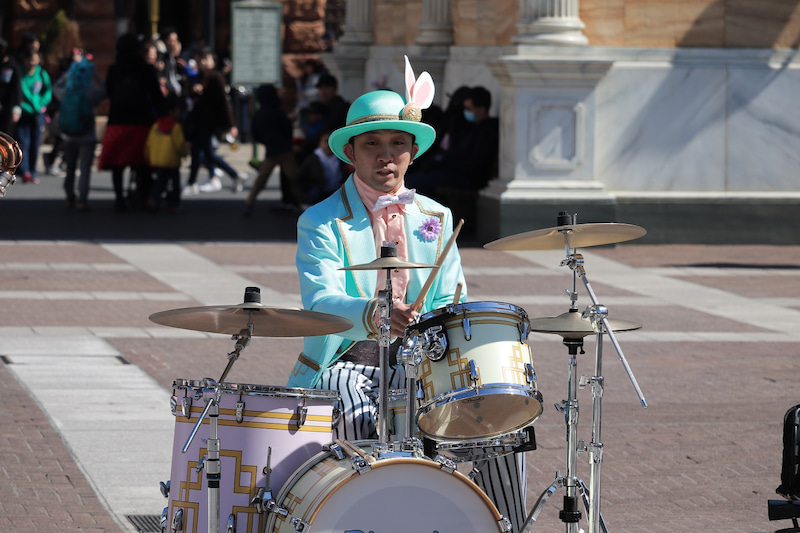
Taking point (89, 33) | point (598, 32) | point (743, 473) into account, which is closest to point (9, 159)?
point (743, 473)

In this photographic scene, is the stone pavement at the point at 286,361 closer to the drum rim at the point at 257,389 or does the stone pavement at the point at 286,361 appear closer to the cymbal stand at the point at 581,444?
the cymbal stand at the point at 581,444

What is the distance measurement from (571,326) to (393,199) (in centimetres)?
72

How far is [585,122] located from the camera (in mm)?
15109

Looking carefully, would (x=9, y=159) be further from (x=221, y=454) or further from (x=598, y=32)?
(x=598, y=32)

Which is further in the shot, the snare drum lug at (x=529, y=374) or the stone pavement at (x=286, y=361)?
the stone pavement at (x=286, y=361)

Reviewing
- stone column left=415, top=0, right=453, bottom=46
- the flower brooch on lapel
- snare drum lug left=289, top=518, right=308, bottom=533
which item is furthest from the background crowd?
snare drum lug left=289, top=518, right=308, bottom=533

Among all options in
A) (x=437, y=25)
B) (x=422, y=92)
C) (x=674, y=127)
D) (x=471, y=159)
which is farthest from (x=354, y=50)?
(x=422, y=92)

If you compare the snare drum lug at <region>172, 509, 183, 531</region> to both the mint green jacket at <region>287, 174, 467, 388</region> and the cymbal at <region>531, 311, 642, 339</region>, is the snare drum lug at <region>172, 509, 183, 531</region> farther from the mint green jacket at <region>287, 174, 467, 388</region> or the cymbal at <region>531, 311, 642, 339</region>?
the cymbal at <region>531, 311, 642, 339</region>

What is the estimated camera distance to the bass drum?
3973 millimetres

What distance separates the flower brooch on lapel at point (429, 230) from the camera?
16.5ft

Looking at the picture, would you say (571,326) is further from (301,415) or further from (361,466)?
Answer: (361,466)

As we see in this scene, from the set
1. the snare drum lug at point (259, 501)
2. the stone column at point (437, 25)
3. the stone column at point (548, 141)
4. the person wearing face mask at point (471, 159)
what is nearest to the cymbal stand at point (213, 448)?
the snare drum lug at point (259, 501)

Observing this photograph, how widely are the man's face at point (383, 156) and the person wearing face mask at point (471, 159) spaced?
10734 mm

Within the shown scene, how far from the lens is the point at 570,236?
4855 mm
